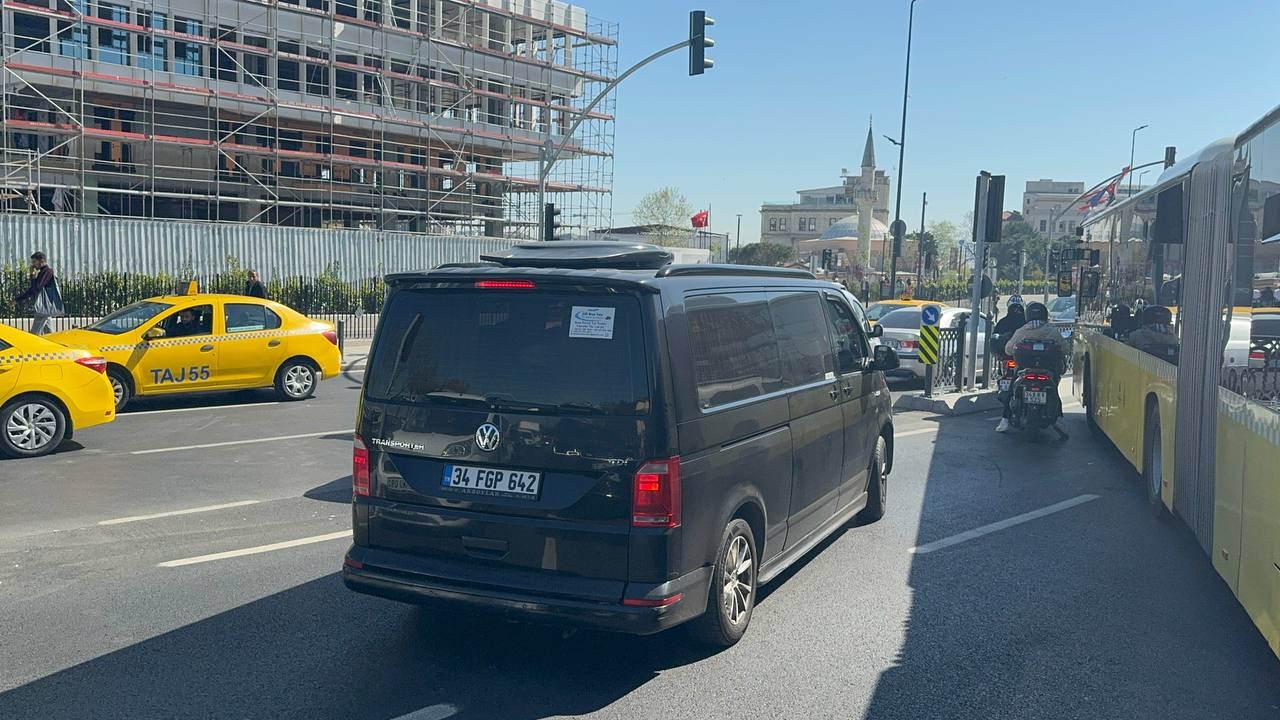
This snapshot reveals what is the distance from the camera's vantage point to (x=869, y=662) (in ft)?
17.2

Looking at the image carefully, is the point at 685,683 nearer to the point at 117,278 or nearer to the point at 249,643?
the point at 249,643

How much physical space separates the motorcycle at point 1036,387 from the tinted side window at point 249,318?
9.75 meters

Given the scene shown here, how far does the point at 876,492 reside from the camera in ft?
27.1

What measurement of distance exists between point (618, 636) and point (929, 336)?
1102 centimetres

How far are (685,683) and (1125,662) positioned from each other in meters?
2.24

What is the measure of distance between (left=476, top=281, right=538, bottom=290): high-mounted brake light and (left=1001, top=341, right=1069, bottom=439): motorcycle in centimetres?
919

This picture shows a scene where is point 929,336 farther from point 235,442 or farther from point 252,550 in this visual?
point 252,550

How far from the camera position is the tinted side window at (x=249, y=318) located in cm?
1412

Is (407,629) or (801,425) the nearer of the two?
(407,629)

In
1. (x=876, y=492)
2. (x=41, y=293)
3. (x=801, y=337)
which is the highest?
(x=801, y=337)

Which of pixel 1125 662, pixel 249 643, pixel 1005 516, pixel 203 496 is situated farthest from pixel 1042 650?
pixel 203 496

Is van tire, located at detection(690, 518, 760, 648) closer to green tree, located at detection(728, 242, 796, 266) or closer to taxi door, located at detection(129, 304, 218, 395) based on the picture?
taxi door, located at detection(129, 304, 218, 395)

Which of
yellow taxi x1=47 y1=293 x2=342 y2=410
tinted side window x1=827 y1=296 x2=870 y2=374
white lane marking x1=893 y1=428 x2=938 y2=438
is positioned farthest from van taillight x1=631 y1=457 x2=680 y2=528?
yellow taxi x1=47 y1=293 x2=342 y2=410

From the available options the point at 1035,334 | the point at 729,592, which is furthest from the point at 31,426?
the point at 1035,334
